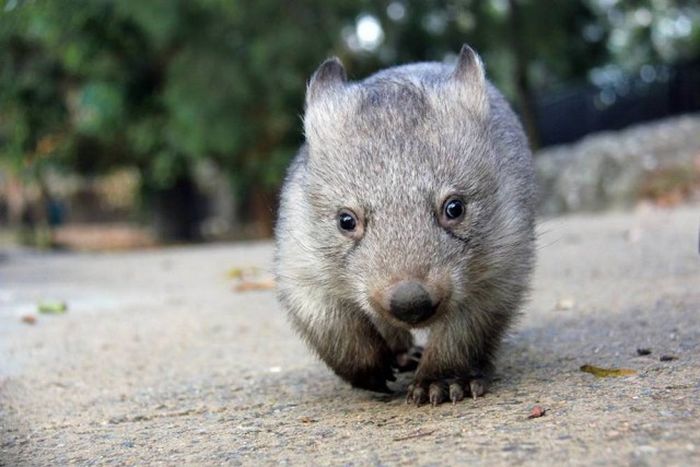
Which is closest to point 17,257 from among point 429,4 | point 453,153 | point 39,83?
point 39,83

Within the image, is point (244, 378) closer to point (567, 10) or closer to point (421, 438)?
point (421, 438)

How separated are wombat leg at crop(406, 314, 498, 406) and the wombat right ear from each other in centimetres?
113

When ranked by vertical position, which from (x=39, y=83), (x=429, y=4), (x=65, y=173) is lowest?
(x=65, y=173)

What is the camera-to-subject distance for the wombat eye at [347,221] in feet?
10.9

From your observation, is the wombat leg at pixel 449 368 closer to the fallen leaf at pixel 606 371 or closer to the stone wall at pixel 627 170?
the fallen leaf at pixel 606 371

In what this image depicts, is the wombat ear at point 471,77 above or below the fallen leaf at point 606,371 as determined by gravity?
above

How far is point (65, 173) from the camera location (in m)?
18.8

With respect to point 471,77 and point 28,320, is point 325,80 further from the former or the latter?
point 28,320

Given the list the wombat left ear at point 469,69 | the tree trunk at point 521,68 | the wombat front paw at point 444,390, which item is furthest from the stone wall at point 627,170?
the wombat front paw at point 444,390

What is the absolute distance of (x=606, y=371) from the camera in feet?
11.2

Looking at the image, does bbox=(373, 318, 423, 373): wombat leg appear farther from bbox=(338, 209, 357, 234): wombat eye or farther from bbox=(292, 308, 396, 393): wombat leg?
bbox=(338, 209, 357, 234): wombat eye

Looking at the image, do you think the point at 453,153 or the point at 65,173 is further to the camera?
the point at 65,173

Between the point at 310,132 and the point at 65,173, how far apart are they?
16.1 metres

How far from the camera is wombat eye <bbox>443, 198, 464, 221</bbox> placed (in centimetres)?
326
